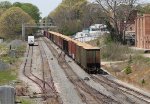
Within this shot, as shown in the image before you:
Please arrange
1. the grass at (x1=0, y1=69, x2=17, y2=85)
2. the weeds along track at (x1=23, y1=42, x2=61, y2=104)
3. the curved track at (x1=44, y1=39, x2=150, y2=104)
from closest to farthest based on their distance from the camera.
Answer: the curved track at (x1=44, y1=39, x2=150, y2=104) → the weeds along track at (x1=23, y1=42, x2=61, y2=104) → the grass at (x1=0, y1=69, x2=17, y2=85)

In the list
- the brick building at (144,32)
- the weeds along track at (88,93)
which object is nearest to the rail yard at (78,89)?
the weeds along track at (88,93)

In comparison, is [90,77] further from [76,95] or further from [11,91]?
[11,91]

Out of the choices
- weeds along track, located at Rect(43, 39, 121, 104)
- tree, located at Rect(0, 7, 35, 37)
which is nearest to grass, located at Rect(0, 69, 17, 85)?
weeds along track, located at Rect(43, 39, 121, 104)

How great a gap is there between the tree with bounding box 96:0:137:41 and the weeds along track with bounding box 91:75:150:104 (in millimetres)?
47363

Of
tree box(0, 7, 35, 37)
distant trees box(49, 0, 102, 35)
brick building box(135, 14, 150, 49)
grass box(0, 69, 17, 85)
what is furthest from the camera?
distant trees box(49, 0, 102, 35)

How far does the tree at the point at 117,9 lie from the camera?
91625mm

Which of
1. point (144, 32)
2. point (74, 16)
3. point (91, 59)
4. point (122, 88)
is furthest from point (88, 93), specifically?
point (74, 16)

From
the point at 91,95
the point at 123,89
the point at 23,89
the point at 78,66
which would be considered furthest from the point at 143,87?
the point at 78,66

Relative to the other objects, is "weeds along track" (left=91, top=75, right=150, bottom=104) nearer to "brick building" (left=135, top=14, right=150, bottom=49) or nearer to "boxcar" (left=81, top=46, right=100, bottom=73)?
"boxcar" (left=81, top=46, right=100, bottom=73)

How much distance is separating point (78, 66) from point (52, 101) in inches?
1006

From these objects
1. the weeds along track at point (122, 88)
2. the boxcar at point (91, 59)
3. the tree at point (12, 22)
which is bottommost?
the weeds along track at point (122, 88)

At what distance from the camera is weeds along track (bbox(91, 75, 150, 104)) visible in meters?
29.0

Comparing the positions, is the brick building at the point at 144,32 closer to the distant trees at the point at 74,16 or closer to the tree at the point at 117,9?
the tree at the point at 117,9

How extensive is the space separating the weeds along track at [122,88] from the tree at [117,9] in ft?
155
